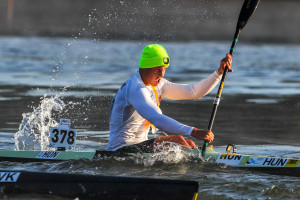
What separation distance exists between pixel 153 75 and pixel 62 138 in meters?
1.69

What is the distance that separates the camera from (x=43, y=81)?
17.9 m

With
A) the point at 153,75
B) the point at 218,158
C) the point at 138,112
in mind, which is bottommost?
the point at 218,158

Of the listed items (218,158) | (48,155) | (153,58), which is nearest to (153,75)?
(153,58)

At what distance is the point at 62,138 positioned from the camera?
8891 mm

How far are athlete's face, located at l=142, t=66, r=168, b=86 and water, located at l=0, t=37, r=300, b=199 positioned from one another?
1.05 m

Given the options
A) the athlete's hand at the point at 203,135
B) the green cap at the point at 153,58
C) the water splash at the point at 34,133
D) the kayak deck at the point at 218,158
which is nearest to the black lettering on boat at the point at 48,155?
the kayak deck at the point at 218,158

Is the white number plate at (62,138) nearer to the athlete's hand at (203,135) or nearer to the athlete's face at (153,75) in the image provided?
the athlete's face at (153,75)

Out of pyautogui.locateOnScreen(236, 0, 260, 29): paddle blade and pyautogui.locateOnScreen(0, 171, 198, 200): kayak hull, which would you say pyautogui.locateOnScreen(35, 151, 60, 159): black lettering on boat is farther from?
pyautogui.locateOnScreen(236, 0, 260, 29): paddle blade

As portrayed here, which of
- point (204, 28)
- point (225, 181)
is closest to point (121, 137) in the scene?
point (225, 181)

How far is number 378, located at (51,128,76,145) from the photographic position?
8.86 meters

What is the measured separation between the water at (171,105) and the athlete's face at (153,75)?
41.3 inches

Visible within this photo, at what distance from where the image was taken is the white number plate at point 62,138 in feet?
29.1

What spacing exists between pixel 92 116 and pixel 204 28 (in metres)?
28.9

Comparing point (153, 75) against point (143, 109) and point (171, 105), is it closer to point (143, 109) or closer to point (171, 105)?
point (143, 109)
